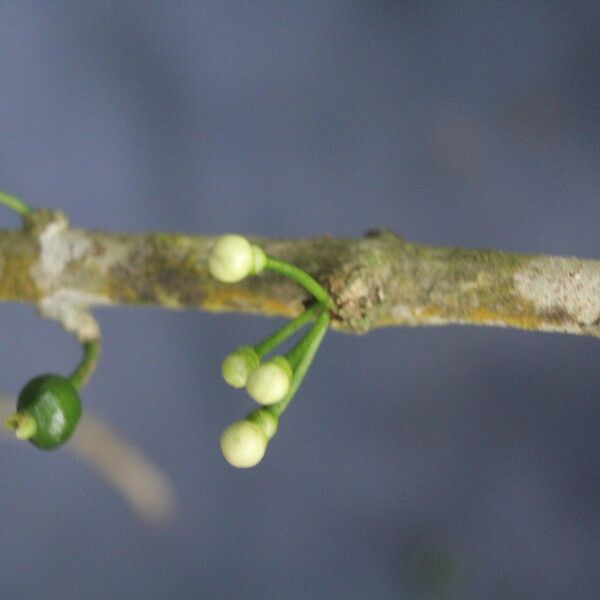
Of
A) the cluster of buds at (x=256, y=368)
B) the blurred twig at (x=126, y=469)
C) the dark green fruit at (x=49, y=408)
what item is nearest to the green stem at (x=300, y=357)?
the cluster of buds at (x=256, y=368)

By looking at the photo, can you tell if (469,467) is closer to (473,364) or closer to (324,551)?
(473,364)

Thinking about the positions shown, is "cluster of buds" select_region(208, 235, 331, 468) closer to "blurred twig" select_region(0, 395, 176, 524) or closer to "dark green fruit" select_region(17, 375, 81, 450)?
"dark green fruit" select_region(17, 375, 81, 450)

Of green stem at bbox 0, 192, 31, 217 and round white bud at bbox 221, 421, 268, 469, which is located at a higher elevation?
green stem at bbox 0, 192, 31, 217

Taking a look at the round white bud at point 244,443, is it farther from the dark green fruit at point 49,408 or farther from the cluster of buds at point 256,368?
the dark green fruit at point 49,408

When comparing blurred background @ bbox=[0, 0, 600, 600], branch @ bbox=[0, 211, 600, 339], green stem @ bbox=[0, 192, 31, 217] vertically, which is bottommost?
green stem @ bbox=[0, 192, 31, 217]

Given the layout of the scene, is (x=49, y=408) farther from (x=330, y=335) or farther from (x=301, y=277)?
(x=330, y=335)

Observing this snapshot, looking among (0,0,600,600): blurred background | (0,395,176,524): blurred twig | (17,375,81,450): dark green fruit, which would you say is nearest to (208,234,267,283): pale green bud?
(17,375,81,450): dark green fruit
